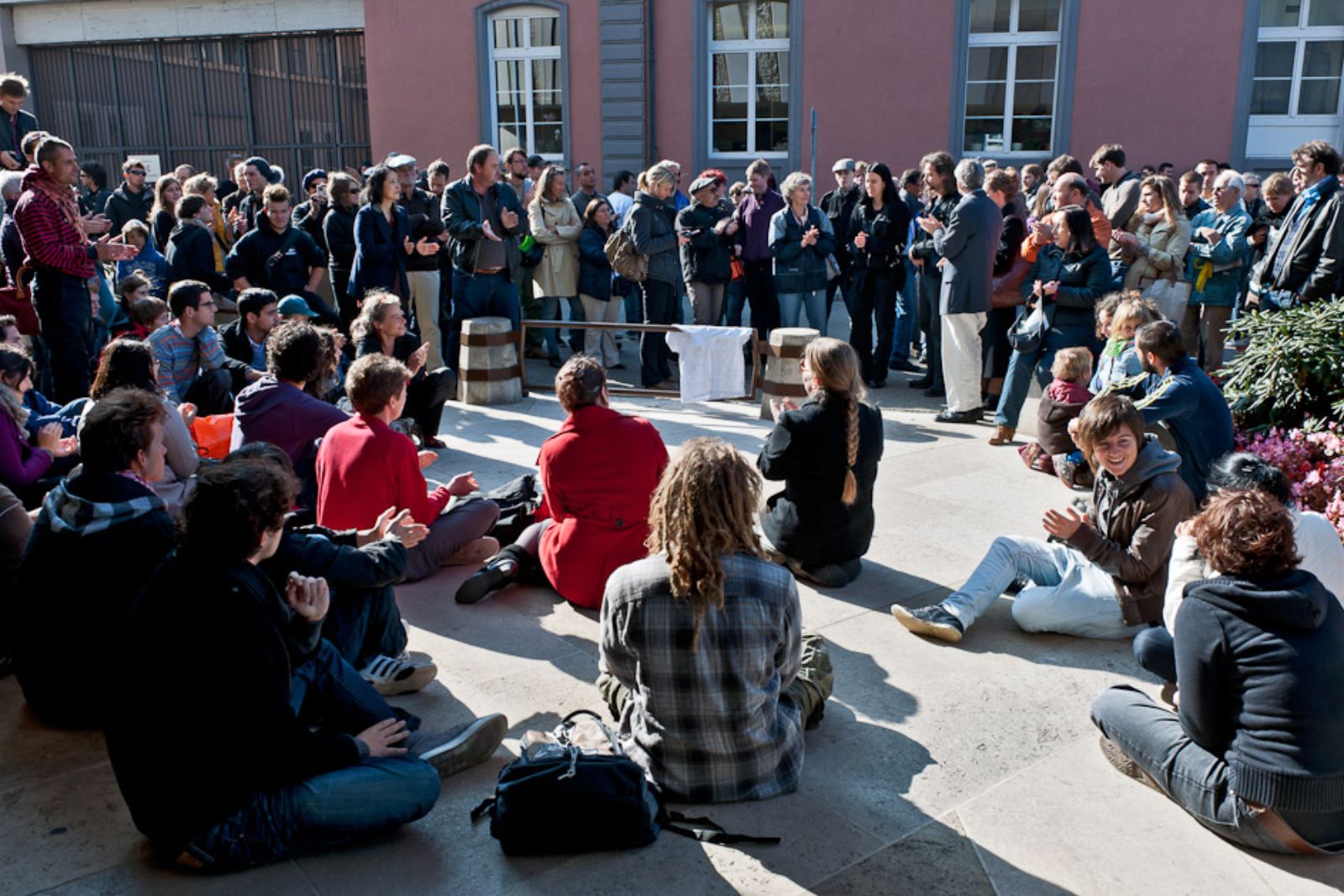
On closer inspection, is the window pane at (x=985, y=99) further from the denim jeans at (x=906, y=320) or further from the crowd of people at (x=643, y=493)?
the crowd of people at (x=643, y=493)

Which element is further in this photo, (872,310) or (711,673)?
(872,310)

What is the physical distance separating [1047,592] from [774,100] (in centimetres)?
1324

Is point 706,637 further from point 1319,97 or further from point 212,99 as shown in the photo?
point 212,99

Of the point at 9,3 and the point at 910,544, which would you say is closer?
the point at 910,544

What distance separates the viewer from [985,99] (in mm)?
16000

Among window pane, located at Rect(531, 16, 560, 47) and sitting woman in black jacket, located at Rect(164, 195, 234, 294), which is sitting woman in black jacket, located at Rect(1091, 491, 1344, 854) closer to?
sitting woman in black jacket, located at Rect(164, 195, 234, 294)

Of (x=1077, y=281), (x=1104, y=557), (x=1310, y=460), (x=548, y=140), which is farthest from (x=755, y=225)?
(x=548, y=140)

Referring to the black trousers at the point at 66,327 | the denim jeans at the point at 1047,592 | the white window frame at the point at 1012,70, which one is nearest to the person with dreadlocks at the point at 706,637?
the denim jeans at the point at 1047,592

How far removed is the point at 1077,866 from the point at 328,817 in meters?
2.16

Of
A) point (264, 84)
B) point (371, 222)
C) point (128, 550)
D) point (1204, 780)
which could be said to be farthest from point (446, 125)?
point (1204, 780)

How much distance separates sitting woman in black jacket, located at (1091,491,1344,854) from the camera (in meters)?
3.23

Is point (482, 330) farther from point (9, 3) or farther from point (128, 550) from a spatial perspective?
point (9, 3)

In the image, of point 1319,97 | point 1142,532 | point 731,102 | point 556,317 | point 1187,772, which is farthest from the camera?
point 731,102

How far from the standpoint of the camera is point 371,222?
946cm
